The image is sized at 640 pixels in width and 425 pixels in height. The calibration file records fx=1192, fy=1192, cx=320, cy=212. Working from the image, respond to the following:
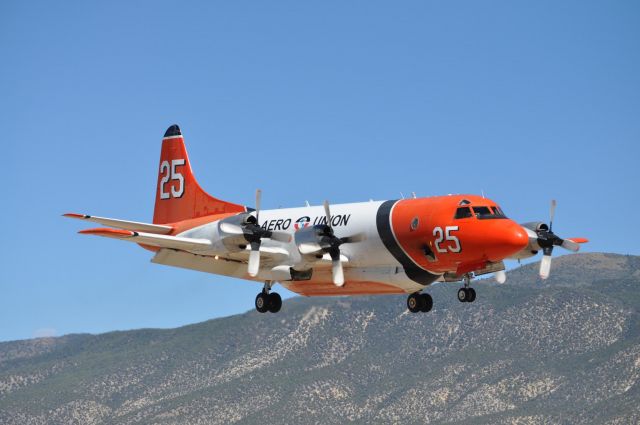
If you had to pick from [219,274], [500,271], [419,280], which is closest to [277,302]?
[219,274]

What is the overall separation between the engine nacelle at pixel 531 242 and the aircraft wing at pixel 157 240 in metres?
15.6

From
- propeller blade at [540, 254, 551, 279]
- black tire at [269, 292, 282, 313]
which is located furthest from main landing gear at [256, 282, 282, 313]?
propeller blade at [540, 254, 551, 279]

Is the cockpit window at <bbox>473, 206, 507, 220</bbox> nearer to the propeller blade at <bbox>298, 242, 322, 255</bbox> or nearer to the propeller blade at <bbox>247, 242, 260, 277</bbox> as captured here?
the propeller blade at <bbox>298, 242, 322, 255</bbox>

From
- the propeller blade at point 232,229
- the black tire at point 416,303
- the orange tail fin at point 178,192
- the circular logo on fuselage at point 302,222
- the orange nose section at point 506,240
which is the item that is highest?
the orange tail fin at point 178,192

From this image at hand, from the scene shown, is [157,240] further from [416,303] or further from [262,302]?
[416,303]

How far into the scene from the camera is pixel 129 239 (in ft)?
195

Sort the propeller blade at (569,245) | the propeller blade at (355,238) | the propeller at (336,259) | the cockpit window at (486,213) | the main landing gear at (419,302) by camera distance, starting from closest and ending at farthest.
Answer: the cockpit window at (486,213) < the propeller at (336,259) < the propeller blade at (355,238) < the propeller blade at (569,245) < the main landing gear at (419,302)

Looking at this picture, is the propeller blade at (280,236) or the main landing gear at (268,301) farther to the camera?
the main landing gear at (268,301)

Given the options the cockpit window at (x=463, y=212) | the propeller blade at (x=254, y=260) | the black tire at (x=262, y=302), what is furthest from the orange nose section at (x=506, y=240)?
the black tire at (x=262, y=302)

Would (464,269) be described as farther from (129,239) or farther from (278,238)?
(129,239)

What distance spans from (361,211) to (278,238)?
4.42 metres

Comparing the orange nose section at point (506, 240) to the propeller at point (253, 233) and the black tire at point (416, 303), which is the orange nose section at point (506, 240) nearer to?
the black tire at point (416, 303)

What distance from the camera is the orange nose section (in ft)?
182

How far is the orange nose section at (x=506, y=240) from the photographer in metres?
55.5
